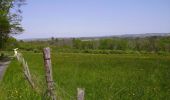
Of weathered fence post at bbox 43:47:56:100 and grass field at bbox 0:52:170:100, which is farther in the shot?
grass field at bbox 0:52:170:100

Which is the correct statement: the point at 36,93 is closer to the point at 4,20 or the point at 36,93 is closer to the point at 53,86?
the point at 53,86

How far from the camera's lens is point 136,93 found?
11.2m

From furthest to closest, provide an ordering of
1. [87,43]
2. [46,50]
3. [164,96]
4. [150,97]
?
[87,43]
[164,96]
[150,97]
[46,50]

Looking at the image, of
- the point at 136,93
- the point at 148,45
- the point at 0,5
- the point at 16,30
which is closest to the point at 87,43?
the point at 148,45

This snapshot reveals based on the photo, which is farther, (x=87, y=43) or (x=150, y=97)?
(x=87, y=43)

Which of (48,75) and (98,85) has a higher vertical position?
(48,75)

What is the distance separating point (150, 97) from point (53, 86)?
3.57 meters

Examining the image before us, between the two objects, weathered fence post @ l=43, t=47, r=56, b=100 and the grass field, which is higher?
weathered fence post @ l=43, t=47, r=56, b=100

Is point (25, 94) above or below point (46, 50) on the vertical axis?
below

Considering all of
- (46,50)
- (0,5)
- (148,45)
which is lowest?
(148,45)

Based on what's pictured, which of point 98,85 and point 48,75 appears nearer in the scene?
point 48,75

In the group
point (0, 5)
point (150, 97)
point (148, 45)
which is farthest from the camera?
point (148, 45)

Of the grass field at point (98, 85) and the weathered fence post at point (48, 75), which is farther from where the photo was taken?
the grass field at point (98, 85)

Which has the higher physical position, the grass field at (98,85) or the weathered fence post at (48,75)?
the weathered fence post at (48,75)
